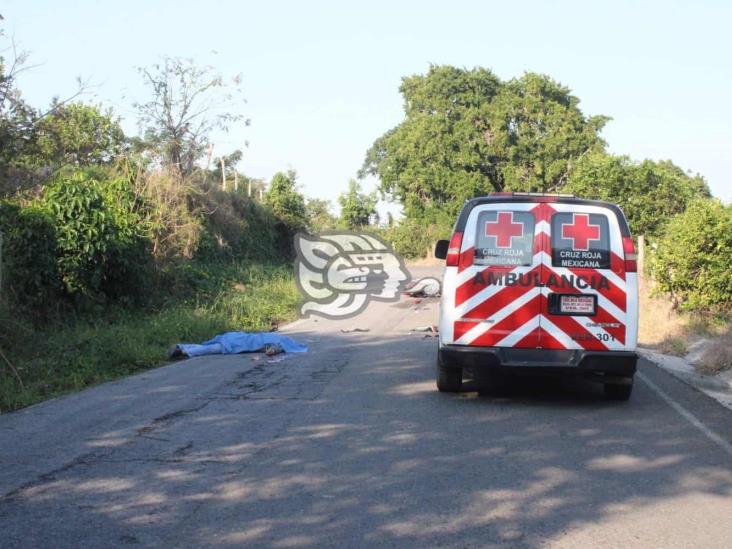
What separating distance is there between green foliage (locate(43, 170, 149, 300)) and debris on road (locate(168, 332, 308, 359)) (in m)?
3.95

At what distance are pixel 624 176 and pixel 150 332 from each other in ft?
61.5

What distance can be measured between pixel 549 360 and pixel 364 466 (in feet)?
10.8

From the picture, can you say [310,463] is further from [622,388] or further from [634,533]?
[622,388]

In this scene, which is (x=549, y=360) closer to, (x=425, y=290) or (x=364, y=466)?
(x=364, y=466)

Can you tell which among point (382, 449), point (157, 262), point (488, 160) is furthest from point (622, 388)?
point (488, 160)

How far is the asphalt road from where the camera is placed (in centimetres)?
515

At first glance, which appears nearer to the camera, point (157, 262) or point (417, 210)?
point (157, 262)

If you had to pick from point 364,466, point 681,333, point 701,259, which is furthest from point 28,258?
point 701,259

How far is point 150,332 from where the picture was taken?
15.4 metres

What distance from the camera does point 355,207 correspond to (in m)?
62.8

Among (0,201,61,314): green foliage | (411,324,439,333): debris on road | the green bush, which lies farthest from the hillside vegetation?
the green bush

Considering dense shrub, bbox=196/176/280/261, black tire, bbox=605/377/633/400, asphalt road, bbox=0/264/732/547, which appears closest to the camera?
asphalt road, bbox=0/264/732/547

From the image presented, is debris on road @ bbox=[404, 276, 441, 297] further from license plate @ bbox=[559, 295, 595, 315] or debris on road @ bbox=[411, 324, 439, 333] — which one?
license plate @ bbox=[559, 295, 595, 315]

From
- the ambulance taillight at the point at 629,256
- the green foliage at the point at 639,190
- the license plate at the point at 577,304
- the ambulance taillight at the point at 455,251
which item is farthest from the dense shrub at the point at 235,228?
the ambulance taillight at the point at 629,256
